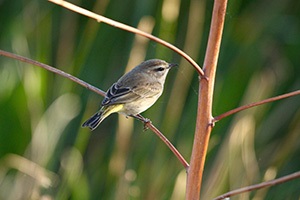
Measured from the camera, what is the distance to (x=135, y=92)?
319cm

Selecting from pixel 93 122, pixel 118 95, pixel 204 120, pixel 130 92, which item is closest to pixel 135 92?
pixel 130 92

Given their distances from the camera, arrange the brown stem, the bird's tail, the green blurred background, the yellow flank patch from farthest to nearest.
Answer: the green blurred background < the yellow flank patch < the bird's tail < the brown stem

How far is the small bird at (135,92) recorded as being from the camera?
2992 millimetres

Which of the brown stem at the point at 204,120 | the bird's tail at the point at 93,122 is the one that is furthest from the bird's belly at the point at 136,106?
the brown stem at the point at 204,120

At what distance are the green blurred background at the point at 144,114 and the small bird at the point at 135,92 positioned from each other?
133 mm

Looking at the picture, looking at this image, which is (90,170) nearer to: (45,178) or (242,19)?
(45,178)

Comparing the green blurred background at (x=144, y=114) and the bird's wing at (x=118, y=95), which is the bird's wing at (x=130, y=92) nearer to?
the bird's wing at (x=118, y=95)

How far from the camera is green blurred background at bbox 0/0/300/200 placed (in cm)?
312

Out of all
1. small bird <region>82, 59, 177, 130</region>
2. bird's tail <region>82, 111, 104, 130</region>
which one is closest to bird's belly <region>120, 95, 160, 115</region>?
small bird <region>82, 59, 177, 130</region>

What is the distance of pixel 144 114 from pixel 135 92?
0.46 metres

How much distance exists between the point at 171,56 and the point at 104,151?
0.67m

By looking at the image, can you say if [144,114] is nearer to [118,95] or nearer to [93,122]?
[118,95]

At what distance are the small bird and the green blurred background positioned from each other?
133mm

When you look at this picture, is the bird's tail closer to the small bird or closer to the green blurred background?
the small bird
